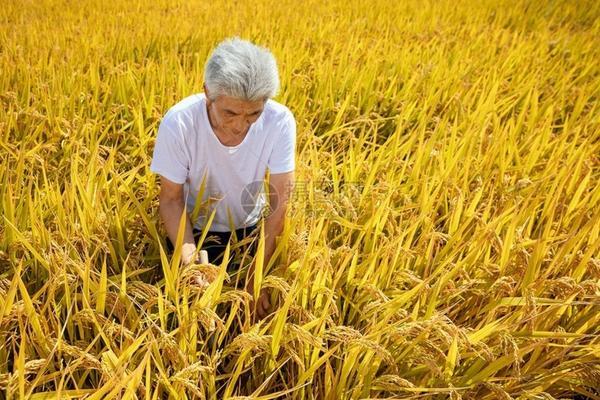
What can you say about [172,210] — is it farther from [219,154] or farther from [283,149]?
[283,149]

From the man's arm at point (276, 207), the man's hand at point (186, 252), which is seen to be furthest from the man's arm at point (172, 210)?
the man's arm at point (276, 207)

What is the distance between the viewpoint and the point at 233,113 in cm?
130

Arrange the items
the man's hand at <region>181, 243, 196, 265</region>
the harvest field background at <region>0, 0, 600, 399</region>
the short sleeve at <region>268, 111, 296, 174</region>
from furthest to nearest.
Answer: the short sleeve at <region>268, 111, 296, 174</region> → the man's hand at <region>181, 243, 196, 265</region> → the harvest field background at <region>0, 0, 600, 399</region>

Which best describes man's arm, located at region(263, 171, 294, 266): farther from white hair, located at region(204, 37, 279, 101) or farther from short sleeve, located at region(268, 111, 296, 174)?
white hair, located at region(204, 37, 279, 101)

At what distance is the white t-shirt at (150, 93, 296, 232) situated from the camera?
1425mm

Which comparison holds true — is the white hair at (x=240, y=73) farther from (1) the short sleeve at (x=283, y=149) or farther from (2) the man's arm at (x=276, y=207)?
(2) the man's arm at (x=276, y=207)

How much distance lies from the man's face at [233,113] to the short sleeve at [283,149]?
122 millimetres

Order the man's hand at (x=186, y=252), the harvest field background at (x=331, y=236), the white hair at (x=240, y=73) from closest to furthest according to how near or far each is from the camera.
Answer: the harvest field background at (x=331, y=236)
the white hair at (x=240, y=73)
the man's hand at (x=186, y=252)

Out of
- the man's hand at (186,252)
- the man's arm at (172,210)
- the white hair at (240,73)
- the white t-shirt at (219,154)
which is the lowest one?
the man's hand at (186,252)

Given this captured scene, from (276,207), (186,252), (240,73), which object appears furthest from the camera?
(276,207)

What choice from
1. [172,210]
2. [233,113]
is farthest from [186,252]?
[233,113]

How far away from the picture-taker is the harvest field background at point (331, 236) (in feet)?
3.35

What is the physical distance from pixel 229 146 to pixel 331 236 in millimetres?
460

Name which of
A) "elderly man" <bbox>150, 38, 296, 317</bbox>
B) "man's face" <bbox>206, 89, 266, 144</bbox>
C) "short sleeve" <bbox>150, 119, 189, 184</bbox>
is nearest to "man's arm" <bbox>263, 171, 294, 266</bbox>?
"elderly man" <bbox>150, 38, 296, 317</bbox>
